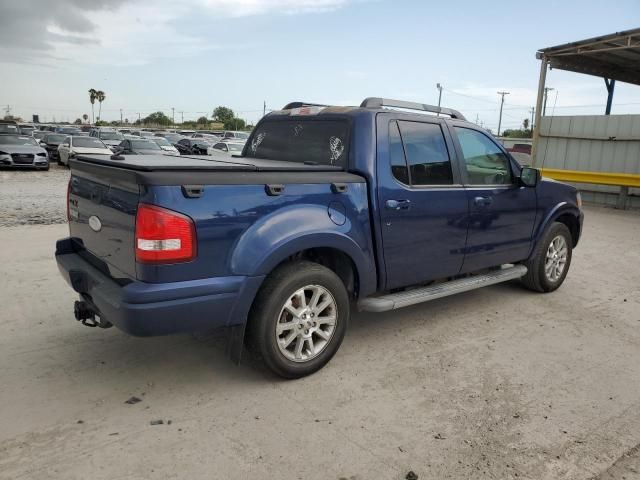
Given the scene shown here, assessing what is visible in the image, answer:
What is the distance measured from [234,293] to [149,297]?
0.51 m

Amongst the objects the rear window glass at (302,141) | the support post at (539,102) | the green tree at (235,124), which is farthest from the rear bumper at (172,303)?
the green tree at (235,124)

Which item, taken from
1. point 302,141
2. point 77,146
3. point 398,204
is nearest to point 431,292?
point 398,204

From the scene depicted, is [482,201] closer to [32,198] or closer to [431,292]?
[431,292]

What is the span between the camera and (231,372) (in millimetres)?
3836

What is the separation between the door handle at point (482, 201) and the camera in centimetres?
476

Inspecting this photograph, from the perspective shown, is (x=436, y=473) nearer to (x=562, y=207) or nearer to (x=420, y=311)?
(x=420, y=311)

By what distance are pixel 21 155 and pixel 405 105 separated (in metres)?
18.7

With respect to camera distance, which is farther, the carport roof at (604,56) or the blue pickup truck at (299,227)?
the carport roof at (604,56)

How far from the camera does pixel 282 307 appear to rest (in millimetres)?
3512

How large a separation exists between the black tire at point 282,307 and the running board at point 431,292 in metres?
0.36

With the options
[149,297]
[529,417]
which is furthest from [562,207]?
[149,297]

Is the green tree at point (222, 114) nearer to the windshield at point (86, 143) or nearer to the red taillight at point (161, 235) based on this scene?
the windshield at point (86, 143)

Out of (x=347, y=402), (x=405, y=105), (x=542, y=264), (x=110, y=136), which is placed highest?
(x=405, y=105)

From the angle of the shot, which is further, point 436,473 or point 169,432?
point 169,432
